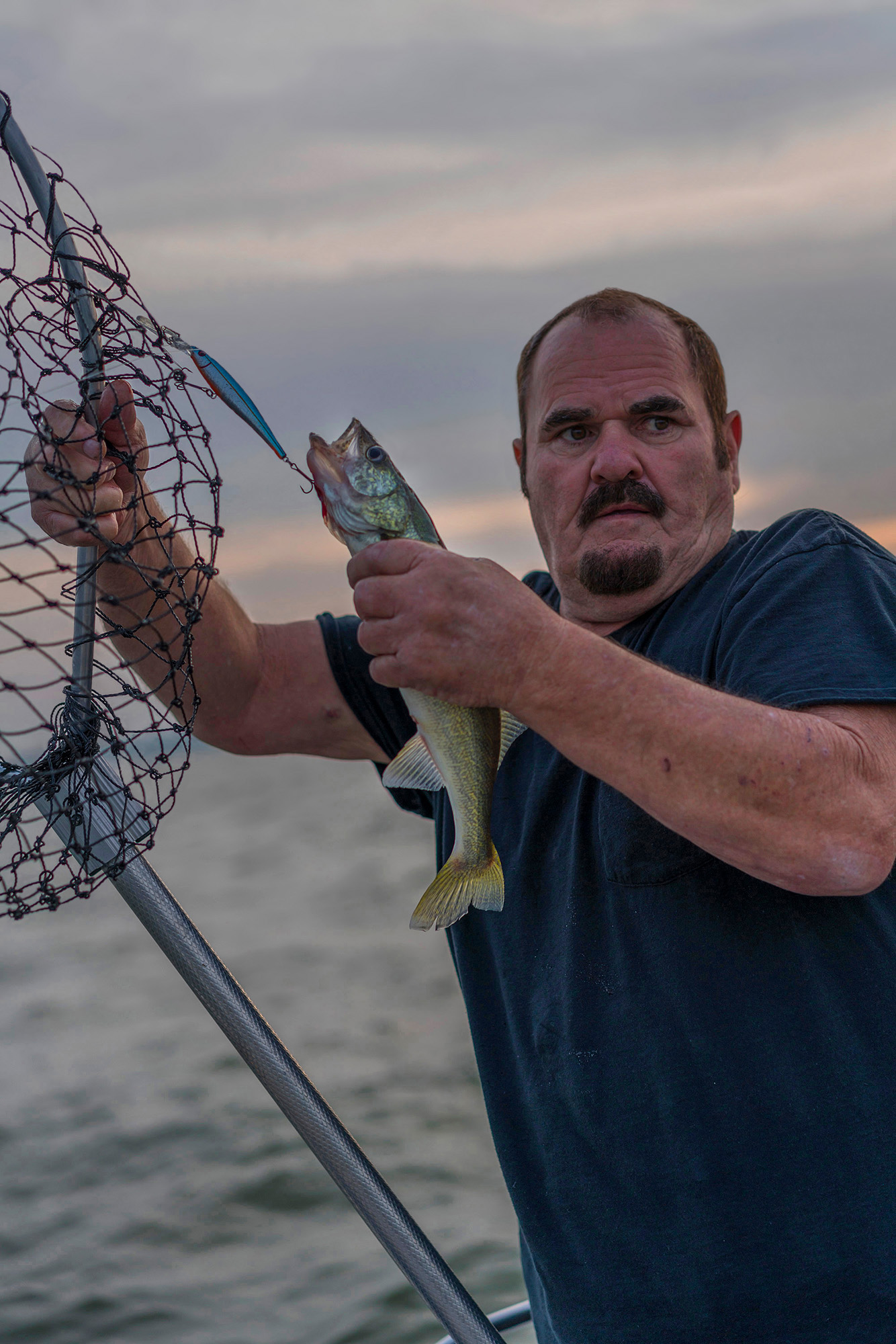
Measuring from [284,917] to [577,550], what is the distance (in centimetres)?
1209

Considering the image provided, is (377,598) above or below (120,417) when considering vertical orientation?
below

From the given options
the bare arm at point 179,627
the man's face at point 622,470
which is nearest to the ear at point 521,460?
the man's face at point 622,470

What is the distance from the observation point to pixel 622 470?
8.79 ft

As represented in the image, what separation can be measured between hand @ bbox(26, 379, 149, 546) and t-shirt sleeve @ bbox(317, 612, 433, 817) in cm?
116

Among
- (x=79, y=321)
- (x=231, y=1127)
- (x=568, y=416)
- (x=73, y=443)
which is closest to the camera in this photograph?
(x=79, y=321)

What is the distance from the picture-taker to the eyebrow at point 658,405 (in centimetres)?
277

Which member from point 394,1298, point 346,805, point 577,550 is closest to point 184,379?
point 577,550

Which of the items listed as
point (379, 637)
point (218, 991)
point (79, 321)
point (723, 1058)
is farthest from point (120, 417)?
point (723, 1058)

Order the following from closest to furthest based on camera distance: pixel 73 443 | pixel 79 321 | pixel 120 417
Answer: pixel 79 321 → pixel 73 443 → pixel 120 417

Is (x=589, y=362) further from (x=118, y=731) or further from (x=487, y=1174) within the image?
(x=487, y=1174)

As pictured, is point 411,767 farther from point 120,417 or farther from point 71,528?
point 120,417

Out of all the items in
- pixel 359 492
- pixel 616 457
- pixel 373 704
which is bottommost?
pixel 359 492

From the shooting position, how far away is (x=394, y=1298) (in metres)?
5.54

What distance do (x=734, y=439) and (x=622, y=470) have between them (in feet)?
2.19
